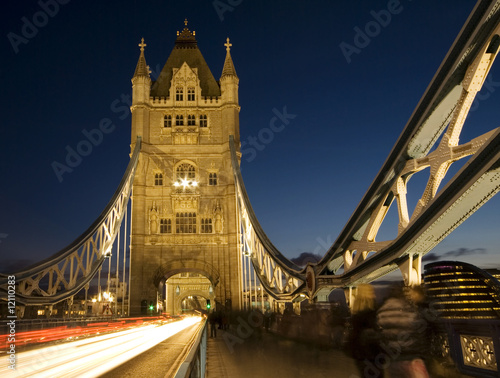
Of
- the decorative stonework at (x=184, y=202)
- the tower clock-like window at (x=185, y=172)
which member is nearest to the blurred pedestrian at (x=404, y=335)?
the decorative stonework at (x=184, y=202)

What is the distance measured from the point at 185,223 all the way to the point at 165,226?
1727 millimetres

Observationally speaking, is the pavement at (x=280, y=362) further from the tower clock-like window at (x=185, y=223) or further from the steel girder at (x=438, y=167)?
the tower clock-like window at (x=185, y=223)

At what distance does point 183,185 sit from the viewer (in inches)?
1639

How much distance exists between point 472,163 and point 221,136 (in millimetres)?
36589

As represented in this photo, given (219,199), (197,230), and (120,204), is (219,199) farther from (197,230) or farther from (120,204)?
(120,204)

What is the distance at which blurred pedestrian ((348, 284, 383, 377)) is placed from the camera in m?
6.51

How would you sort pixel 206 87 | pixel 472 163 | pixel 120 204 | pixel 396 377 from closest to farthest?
1. pixel 396 377
2. pixel 472 163
3. pixel 120 204
4. pixel 206 87

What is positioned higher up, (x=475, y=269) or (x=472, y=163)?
(x=472, y=163)

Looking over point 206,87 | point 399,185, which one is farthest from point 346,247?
point 206,87

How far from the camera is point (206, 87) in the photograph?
46.4m

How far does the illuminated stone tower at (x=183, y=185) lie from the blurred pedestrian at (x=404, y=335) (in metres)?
34.5

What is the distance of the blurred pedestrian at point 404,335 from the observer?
5.07m

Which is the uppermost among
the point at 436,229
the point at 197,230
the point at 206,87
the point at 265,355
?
the point at 206,87

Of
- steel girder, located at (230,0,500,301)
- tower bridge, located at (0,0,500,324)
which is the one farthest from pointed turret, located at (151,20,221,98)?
steel girder, located at (230,0,500,301)
